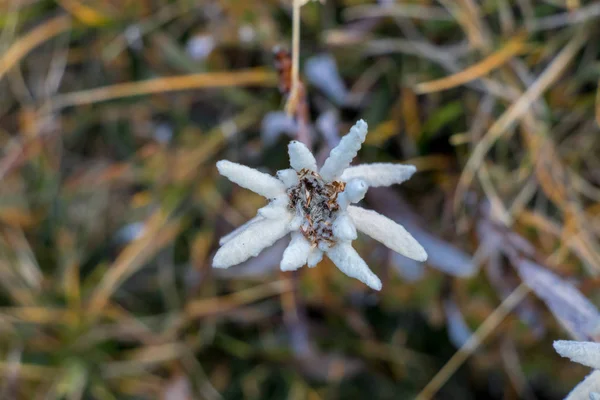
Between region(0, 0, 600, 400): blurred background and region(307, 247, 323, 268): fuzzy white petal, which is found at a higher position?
region(0, 0, 600, 400): blurred background

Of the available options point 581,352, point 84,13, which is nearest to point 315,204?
point 581,352

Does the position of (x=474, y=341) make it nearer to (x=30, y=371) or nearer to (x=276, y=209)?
(x=276, y=209)

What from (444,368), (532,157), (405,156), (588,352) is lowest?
(588,352)

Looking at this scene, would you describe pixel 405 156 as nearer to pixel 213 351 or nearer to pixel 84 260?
pixel 213 351

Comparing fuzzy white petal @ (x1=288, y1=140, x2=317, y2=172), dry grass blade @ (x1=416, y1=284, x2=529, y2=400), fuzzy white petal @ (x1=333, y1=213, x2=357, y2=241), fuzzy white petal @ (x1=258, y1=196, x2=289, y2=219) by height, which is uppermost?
dry grass blade @ (x1=416, y1=284, x2=529, y2=400)

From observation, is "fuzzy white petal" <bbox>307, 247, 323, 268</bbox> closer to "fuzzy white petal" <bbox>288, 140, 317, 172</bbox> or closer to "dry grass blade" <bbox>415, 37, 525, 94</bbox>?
"fuzzy white petal" <bbox>288, 140, 317, 172</bbox>

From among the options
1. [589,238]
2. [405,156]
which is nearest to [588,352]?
[589,238]

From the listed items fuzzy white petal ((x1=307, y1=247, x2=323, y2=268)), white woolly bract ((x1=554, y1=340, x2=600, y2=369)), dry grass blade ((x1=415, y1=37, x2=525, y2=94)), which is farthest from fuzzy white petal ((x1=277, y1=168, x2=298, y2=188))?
dry grass blade ((x1=415, y1=37, x2=525, y2=94))
